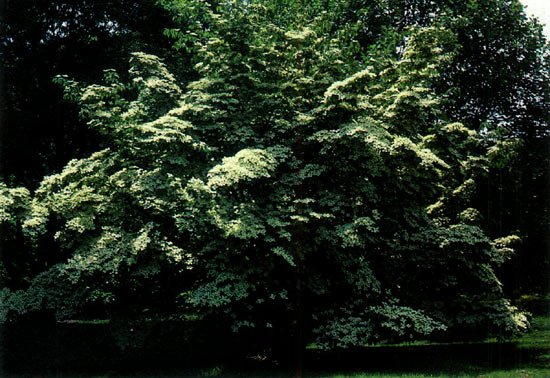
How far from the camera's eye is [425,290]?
10438 mm

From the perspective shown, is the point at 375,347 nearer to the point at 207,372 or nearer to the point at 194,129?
the point at 207,372

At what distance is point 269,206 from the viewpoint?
876 centimetres

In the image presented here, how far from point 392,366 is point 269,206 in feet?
14.3

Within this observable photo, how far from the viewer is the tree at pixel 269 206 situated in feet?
28.0

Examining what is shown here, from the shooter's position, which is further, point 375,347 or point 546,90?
point 546,90

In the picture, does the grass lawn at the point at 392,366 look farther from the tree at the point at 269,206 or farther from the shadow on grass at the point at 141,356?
the tree at the point at 269,206

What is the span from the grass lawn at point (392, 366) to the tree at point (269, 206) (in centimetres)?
70

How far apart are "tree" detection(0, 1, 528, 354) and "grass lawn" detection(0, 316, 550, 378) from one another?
0.70m

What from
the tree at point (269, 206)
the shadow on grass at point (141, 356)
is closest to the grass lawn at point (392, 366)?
the shadow on grass at point (141, 356)

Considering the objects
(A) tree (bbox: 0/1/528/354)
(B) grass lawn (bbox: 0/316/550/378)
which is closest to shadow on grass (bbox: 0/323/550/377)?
(B) grass lawn (bbox: 0/316/550/378)

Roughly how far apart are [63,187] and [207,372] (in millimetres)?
5024

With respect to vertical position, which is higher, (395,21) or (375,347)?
(395,21)

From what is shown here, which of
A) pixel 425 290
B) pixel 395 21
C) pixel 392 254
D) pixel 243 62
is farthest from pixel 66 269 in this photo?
pixel 395 21

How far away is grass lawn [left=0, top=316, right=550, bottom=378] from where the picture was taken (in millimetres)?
8984
